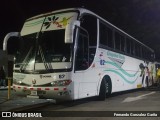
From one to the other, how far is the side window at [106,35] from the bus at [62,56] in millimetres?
44

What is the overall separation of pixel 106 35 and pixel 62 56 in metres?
4.11

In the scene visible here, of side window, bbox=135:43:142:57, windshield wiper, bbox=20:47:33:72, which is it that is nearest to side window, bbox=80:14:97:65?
windshield wiper, bbox=20:47:33:72

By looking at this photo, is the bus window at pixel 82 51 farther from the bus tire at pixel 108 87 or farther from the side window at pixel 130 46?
the side window at pixel 130 46

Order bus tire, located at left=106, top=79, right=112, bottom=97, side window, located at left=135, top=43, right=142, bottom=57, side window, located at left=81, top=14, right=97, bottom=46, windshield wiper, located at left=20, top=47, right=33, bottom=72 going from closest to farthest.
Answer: windshield wiper, located at left=20, top=47, right=33, bottom=72 < side window, located at left=81, top=14, right=97, bottom=46 < bus tire, located at left=106, top=79, right=112, bottom=97 < side window, located at left=135, top=43, right=142, bottom=57

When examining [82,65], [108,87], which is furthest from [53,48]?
[108,87]

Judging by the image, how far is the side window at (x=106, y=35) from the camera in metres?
13.6

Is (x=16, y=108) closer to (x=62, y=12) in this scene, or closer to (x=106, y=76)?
(x=62, y=12)

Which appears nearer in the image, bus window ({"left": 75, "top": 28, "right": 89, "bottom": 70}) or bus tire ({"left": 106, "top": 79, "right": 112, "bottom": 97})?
bus window ({"left": 75, "top": 28, "right": 89, "bottom": 70})

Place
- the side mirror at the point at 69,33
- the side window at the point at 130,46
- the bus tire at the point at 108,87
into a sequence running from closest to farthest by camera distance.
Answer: the side mirror at the point at 69,33 → the bus tire at the point at 108,87 → the side window at the point at 130,46

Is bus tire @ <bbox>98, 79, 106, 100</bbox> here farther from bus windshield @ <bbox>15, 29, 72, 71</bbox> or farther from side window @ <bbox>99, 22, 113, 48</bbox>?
bus windshield @ <bbox>15, 29, 72, 71</bbox>

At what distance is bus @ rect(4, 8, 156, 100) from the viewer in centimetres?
1061

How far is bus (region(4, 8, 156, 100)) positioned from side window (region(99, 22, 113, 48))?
44 millimetres

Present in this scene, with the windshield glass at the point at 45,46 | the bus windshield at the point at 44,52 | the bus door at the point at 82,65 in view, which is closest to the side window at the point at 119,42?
the bus door at the point at 82,65

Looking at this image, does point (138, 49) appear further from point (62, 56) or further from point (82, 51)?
point (62, 56)
